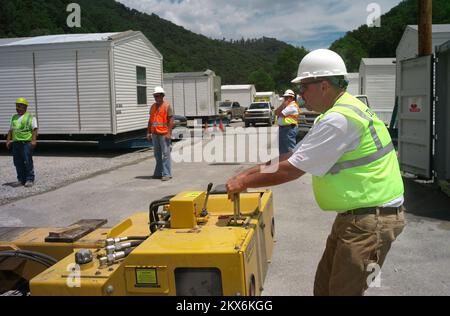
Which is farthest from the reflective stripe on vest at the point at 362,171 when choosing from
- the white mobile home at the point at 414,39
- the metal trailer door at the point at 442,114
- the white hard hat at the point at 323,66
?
the white mobile home at the point at 414,39

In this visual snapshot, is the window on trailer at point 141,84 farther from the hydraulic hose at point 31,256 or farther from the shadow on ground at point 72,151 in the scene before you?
the hydraulic hose at point 31,256

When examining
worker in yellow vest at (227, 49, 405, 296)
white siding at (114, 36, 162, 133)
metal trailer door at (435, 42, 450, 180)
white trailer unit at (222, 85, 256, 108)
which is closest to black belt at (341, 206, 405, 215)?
worker in yellow vest at (227, 49, 405, 296)

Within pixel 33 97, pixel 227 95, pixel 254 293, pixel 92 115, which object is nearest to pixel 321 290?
pixel 254 293

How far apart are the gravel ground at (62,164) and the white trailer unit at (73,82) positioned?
0.85 m

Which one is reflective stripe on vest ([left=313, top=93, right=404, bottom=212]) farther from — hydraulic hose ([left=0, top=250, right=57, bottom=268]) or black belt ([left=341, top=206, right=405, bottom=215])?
hydraulic hose ([left=0, top=250, right=57, bottom=268])

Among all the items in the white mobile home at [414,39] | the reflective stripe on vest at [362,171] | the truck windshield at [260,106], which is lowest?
the reflective stripe on vest at [362,171]

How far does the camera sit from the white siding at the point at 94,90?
14.7m

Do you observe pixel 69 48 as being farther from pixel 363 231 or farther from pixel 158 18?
pixel 158 18

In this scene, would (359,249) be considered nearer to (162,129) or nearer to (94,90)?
(162,129)

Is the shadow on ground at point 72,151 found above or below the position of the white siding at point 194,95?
below

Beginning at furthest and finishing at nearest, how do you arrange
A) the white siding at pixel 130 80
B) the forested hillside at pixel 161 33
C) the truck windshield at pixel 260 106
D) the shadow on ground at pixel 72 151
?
the forested hillside at pixel 161 33, the truck windshield at pixel 260 106, the shadow on ground at pixel 72 151, the white siding at pixel 130 80

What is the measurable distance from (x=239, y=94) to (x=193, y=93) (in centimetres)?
2039

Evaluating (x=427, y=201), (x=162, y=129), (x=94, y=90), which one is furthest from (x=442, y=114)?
(x=94, y=90)

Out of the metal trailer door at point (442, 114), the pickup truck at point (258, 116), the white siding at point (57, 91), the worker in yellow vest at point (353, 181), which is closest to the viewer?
the worker in yellow vest at point (353, 181)
